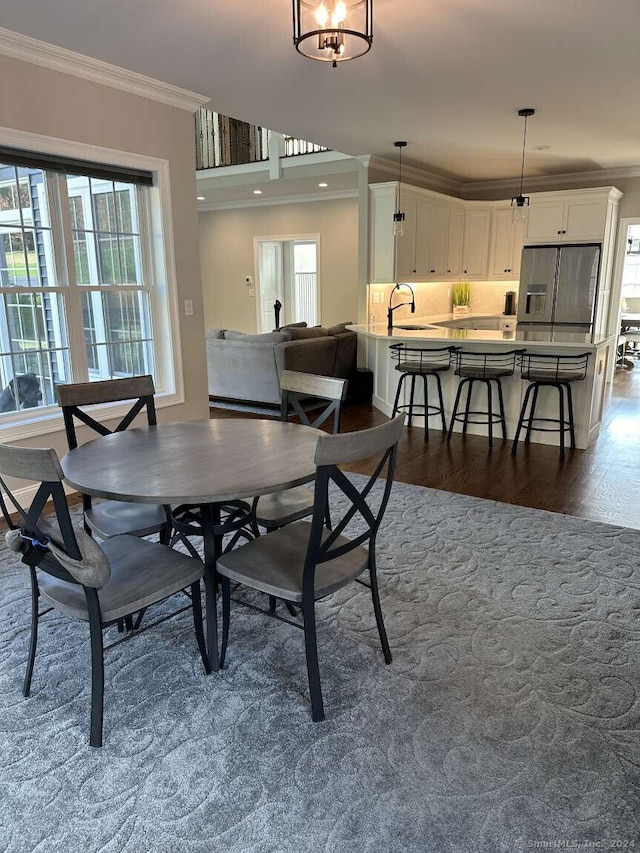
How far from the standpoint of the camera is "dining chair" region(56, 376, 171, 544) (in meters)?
2.45

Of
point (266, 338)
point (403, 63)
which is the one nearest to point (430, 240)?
point (266, 338)

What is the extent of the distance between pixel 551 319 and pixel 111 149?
5.79 metres

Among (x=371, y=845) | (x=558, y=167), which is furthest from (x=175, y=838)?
(x=558, y=167)

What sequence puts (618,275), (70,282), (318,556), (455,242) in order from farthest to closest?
1. (455,242)
2. (618,275)
3. (70,282)
4. (318,556)

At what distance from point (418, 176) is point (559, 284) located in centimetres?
229

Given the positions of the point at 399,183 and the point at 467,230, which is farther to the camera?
the point at 467,230

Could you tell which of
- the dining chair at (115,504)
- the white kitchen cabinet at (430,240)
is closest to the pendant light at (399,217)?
the white kitchen cabinet at (430,240)

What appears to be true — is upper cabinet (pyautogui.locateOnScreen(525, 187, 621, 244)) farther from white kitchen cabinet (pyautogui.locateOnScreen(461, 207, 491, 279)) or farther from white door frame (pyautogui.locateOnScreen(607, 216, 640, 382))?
white kitchen cabinet (pyautogui.locateOnScreen(461, 207, 491, 279))

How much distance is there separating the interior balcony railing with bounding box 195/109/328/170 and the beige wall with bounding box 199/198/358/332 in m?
1.65

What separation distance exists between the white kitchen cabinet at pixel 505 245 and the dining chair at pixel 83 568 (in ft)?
24.7

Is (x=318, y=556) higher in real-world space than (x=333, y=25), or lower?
lower

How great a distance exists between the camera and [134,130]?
399 centimetres

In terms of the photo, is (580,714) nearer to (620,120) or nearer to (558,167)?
(620,120)

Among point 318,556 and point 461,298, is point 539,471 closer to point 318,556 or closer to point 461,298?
point 318,556
